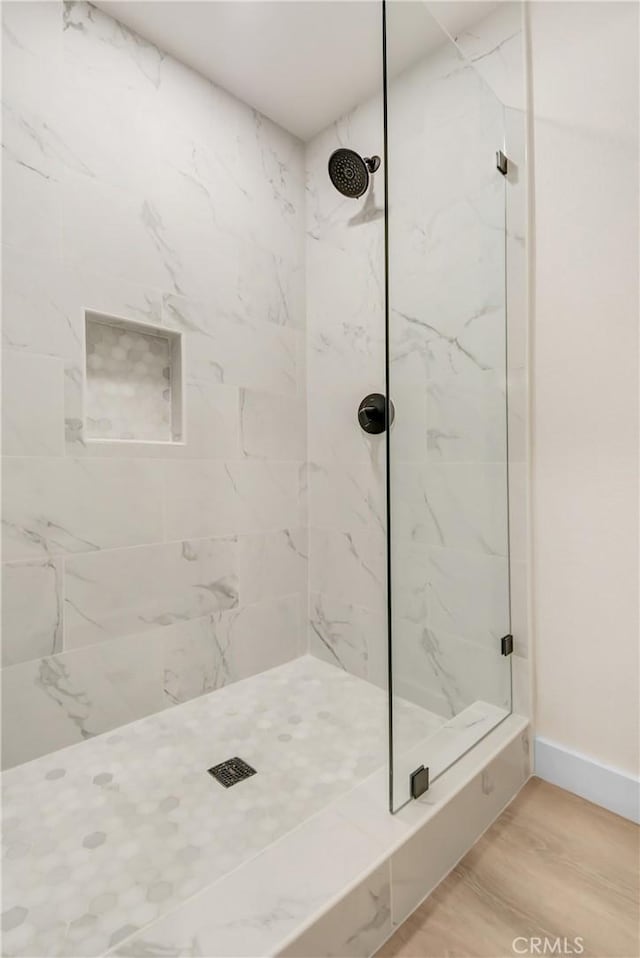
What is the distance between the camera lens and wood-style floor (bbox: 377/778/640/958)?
2.86 ft

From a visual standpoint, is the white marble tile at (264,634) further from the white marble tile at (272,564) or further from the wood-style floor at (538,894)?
the wood-style floor at (538,894)

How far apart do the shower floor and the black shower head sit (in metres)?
1.72

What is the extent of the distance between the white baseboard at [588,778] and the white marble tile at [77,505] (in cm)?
138

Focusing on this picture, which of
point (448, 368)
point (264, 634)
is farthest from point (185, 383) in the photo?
point (264, 634)

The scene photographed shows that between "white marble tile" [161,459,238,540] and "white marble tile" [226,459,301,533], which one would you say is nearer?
"white marble tile" [161,459,238,540]

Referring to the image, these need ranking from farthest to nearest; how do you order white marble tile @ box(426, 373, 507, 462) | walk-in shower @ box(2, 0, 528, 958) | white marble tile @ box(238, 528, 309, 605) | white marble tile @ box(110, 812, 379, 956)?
white marble tile @ box(238, 528, 309, 605) → white marble tile @ box(426, 373, 507, 462) → walk-in shower @ box(2, 0, 528, 958) → white marble tile @ box(110, 812, 379, 956)

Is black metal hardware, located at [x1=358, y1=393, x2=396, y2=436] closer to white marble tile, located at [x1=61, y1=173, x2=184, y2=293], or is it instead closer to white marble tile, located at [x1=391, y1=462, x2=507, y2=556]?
white marble tile, located at [x1=391, y1=462, x2=507, y2=556]

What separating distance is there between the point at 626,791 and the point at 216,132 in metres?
2.49

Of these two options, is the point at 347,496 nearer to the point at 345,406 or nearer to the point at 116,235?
the point at 345,406

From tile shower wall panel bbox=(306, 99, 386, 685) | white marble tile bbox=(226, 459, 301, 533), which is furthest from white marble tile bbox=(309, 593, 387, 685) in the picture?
white marble tile bbox=(226, 459, 301, 533)

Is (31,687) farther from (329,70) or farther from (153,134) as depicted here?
(329,70)

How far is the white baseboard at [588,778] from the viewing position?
117cm

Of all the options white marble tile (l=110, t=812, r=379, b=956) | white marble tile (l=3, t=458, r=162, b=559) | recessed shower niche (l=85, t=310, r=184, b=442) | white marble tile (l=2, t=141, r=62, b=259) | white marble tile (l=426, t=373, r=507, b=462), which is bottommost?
white marble tile (l=110, t=812, r=379, b=956)
